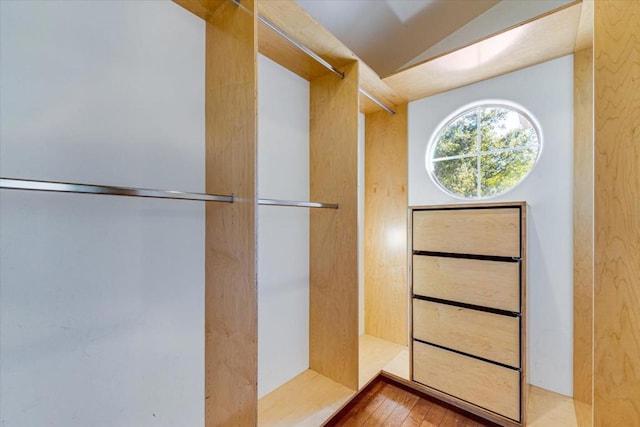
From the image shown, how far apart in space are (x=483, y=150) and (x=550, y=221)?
2.27 ft

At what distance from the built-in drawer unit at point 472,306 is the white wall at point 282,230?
0.80 meters

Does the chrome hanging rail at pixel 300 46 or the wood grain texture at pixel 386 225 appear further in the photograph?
the wood grain texture at pixel 386 225

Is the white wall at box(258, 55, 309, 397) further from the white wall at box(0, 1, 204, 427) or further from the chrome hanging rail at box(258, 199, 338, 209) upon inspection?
the white wall at box(0, 1, 204, 427)

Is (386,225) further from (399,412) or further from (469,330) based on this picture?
(399,412)

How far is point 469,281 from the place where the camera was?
1684 mm

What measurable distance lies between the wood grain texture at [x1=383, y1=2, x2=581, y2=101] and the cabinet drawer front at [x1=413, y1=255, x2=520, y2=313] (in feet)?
4.28

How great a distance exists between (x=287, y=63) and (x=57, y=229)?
1535mm

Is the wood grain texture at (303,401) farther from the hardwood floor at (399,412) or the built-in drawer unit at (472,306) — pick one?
the built-in drawer unit at (472,306)

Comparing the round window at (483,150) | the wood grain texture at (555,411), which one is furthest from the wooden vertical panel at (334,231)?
the wood grain texture at (555,411)

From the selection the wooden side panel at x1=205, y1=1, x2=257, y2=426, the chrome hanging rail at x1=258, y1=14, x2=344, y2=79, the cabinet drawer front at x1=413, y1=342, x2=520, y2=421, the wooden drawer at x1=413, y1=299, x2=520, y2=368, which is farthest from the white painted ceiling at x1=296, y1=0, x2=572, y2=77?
the cabinet drawer front at x1=413, y1=342, x2=520, y2=421

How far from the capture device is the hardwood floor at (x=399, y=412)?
164cm

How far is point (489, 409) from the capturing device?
162 centimetres

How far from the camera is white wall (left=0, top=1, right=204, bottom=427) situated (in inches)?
36.7

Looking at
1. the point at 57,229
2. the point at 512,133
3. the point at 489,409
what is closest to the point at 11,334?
the point at 57,229
